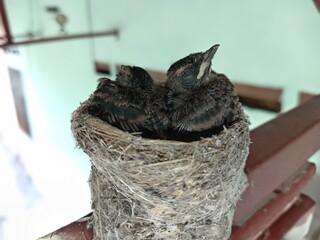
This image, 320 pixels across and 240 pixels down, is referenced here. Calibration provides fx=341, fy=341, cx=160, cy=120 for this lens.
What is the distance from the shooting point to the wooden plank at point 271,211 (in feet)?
2.00

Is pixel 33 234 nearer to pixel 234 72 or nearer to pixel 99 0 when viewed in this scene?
pixel 99 0

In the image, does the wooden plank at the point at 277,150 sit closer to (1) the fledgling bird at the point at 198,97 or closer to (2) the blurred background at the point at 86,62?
(1) the fledgling bird at the point at 198,97

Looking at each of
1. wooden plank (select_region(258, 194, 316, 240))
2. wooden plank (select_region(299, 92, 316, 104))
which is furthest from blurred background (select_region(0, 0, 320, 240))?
wooden plank (select_region(258, 194, 316, 240))

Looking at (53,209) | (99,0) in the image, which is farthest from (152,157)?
(53,209)

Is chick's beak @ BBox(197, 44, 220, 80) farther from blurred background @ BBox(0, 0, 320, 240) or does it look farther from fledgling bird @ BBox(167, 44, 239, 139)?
blurred background @ BBox(0, 0, 320, 240)

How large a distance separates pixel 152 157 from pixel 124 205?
0.08 metres

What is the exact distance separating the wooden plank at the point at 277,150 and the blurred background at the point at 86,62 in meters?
0.36

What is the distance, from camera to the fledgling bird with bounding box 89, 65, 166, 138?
1.26 feet

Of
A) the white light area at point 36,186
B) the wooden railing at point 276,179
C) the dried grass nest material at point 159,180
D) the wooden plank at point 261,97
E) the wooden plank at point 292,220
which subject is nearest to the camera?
the dried grass nest material at point 159,180

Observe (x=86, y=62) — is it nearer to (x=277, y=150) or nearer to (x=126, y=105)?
(x=277, y=150)

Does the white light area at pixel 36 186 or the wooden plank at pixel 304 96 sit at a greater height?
the wooden plank at pixel 304 96

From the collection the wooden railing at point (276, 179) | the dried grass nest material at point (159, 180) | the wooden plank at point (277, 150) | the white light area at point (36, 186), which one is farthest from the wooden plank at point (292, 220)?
the white light area at point (36, 186)

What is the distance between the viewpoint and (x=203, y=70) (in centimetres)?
42

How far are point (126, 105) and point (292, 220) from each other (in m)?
0.57
